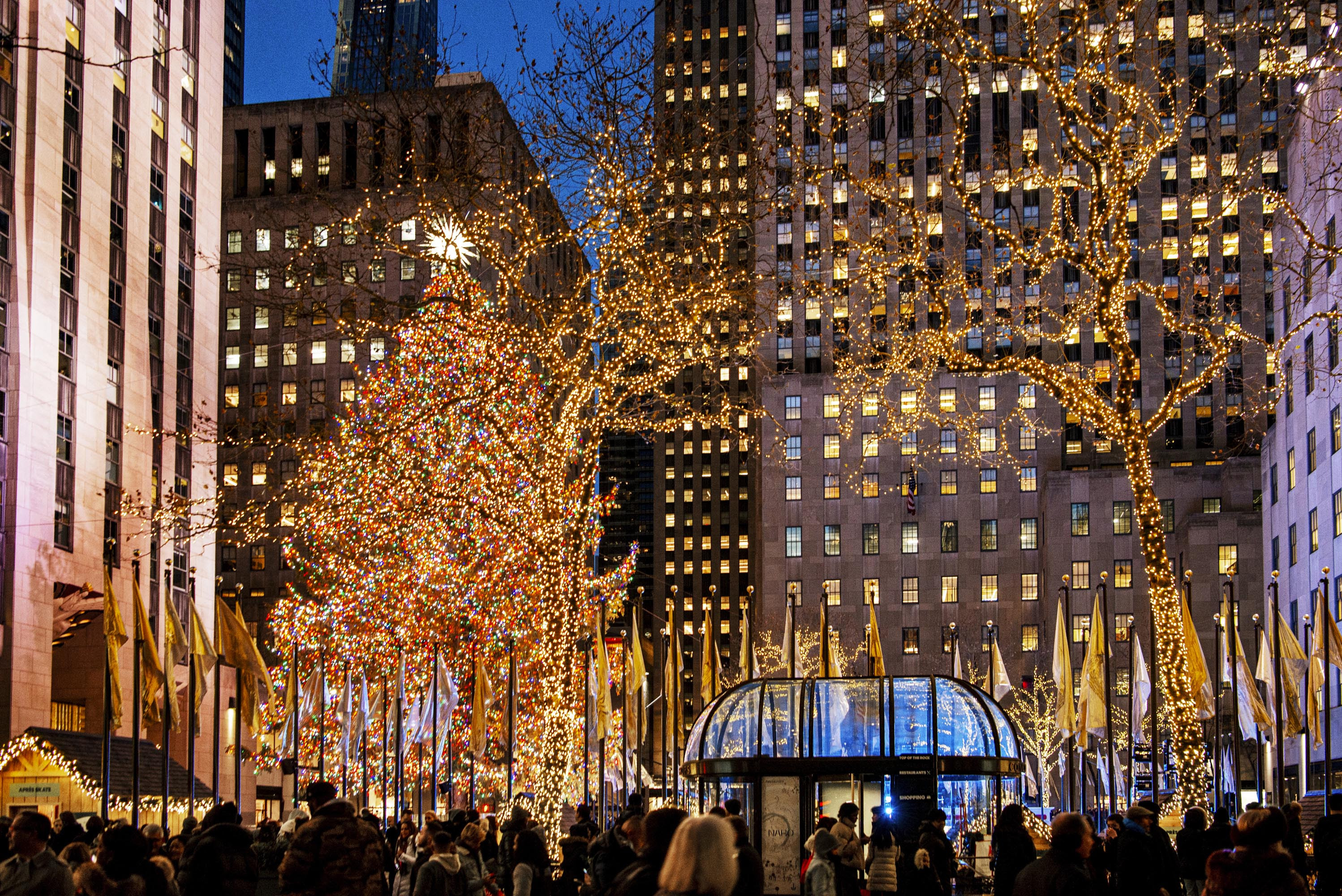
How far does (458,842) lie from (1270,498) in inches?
2569

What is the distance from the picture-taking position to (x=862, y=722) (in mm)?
26719

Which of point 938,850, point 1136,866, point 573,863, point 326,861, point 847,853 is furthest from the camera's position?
point 938,850

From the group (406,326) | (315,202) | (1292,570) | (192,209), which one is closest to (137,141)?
(192,209)

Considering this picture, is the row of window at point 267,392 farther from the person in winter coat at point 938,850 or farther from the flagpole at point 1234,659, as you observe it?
the person in winter coat at point 938,850

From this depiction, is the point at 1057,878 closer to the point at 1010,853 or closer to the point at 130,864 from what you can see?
the point at 1010,853

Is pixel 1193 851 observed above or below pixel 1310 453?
below

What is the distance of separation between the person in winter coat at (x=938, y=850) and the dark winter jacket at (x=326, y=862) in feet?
35.0

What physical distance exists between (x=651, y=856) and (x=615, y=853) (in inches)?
193

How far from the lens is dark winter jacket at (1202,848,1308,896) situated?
324 inches

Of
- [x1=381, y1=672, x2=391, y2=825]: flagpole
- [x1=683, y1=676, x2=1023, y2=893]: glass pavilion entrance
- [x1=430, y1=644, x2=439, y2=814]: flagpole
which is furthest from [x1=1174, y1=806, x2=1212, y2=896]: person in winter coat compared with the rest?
[x1=381, y1=672, x2=391, y2=825]: flagpole

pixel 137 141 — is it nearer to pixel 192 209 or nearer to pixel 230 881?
pixel 192 209

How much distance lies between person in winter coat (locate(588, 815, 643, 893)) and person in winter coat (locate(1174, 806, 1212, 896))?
854 cm

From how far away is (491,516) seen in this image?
30297 mm

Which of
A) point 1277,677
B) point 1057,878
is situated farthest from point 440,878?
point 1277,677
